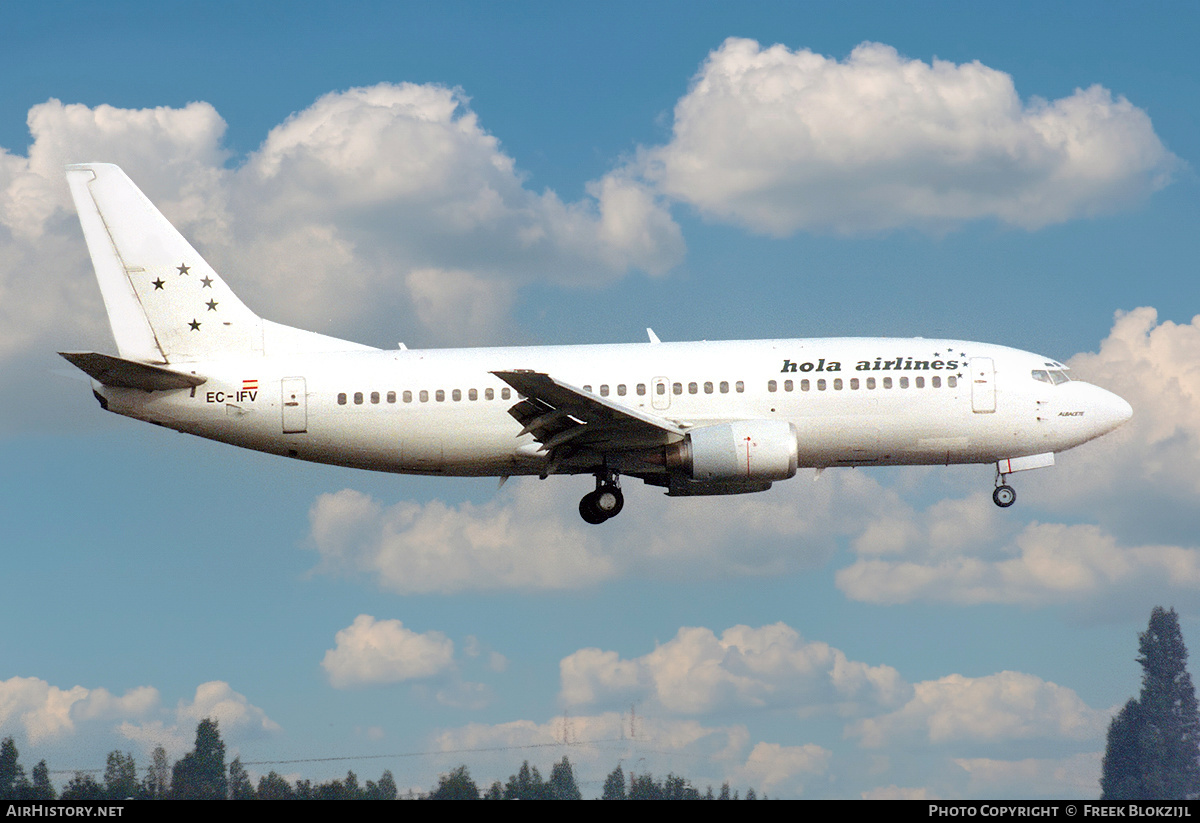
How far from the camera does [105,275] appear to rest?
42250mm

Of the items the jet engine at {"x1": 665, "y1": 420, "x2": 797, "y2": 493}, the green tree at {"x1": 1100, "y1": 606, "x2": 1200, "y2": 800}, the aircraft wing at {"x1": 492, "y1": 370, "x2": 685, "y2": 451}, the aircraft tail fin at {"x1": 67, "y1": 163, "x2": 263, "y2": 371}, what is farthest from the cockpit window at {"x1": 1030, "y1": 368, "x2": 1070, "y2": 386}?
the green tree at {"x1": 1100, "y1": 606, "x2": 1200, "y2": 800}

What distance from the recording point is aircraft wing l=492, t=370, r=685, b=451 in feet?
118

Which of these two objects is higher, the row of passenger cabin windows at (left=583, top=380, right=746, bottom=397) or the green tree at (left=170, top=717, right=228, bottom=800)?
the row of passenger cabin windows at (left=583, top=380, right=746, bottom=397)

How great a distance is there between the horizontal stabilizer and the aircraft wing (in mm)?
11237

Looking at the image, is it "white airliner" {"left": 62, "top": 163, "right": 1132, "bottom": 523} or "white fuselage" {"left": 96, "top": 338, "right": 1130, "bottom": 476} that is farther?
"white fuselage" {"left": 96, "top": 338, "right": 1130, "bottom": 476}

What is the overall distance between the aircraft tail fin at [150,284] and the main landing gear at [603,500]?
40.7 feet

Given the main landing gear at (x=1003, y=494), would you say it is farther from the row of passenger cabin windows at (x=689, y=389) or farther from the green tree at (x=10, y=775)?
the green tree at (x=10, y=775)

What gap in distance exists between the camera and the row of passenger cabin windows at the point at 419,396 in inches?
1564

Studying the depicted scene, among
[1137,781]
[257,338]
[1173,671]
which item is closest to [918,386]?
[257,338]

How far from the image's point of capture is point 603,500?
41219 millimetres

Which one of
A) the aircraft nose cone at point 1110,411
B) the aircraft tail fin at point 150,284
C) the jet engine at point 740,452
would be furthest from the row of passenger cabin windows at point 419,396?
the aircraft nose cone at point 1110,411

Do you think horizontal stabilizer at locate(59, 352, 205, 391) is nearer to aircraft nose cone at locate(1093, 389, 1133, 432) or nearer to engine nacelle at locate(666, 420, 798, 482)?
engine nacelle at locate(666, 420, 798, 482)
